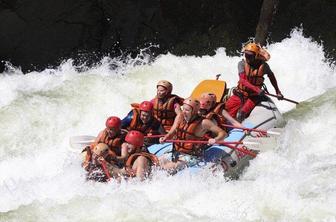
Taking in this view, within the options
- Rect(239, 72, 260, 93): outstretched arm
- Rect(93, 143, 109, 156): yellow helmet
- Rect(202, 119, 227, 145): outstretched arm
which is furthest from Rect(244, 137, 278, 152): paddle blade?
Rect(93, 143, 109, 156): yellow helmet

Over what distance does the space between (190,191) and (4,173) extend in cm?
248

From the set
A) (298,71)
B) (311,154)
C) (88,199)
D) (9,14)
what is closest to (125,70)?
(9,14)

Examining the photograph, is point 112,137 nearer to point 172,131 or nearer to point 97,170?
point 97,170

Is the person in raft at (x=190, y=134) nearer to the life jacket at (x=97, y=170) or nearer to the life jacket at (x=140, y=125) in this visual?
the life jacket at (x=140, y=125)

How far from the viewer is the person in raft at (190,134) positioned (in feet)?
19.3

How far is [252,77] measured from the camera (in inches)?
277

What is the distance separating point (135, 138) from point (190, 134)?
541 millimetres

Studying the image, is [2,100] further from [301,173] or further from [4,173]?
[301,173]

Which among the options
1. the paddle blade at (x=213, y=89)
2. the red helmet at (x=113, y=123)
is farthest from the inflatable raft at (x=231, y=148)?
the red helmet at (x=113, y=123)

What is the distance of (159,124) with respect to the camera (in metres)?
6.53

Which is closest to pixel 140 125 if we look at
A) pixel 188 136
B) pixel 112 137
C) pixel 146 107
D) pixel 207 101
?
pixel 146 107

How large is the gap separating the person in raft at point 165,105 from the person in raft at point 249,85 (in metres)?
0.75

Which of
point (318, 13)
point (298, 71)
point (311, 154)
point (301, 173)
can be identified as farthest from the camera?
point (318, 13)

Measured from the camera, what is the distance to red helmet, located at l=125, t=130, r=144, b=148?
5.85 m
